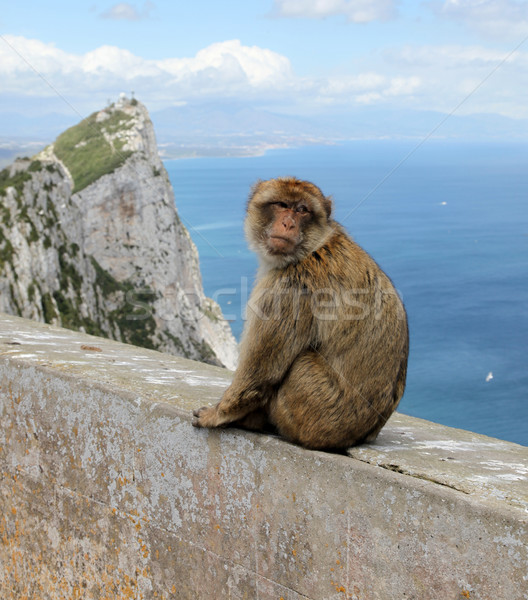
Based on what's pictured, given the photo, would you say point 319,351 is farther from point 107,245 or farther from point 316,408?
point 107,245

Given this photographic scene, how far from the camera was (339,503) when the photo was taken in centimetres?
198

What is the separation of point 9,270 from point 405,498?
26.5 m

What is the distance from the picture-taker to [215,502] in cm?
228

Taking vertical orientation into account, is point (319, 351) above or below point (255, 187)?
below

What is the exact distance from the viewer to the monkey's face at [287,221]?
2.72 m

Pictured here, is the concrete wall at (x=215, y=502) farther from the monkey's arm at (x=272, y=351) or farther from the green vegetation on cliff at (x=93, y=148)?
the green vegetation on cliff at (x=93, y=148)

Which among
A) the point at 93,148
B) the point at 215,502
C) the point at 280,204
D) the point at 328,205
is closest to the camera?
the point at 215,502

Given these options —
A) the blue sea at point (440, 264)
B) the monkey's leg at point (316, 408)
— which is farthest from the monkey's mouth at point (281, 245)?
the monkey's leg at point (316, 408)

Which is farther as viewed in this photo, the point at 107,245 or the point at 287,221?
the point at 107,245

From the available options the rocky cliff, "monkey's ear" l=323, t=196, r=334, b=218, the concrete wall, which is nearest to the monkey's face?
"monkey's ear" l=323, t=196, r=334, b=218

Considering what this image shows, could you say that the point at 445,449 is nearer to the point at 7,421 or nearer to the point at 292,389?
the point at 292,389

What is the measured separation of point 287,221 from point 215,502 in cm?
128

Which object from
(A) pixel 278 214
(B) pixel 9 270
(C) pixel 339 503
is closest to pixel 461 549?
(C) pixel 339 503

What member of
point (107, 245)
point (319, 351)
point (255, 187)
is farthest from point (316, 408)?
point (107, 245)
